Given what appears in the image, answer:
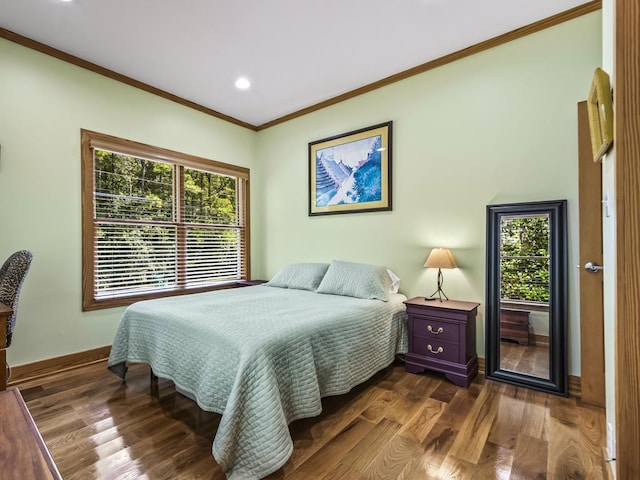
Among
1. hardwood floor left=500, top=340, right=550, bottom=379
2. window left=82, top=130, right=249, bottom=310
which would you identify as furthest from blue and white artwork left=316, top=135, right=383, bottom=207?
hardwood floor left=500, top=340, right=550, bottom=379

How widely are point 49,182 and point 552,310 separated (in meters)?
4.26

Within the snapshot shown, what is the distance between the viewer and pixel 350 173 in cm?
371

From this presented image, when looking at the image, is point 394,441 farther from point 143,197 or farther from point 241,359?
point 143,197

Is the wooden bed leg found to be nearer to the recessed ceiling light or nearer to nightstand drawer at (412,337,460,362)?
nightstand drawer at (412,337,460,362)

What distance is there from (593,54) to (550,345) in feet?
7.11

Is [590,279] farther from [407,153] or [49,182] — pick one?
[49,182]

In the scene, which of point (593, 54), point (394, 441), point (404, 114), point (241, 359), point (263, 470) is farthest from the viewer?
point (404, 114)

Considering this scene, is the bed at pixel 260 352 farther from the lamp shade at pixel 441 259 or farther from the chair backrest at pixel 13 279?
the chair backrest at pixel 13 279

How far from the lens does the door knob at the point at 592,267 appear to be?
6.79 ft

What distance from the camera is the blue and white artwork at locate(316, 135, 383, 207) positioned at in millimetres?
3486

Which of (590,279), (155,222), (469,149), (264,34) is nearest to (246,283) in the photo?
(155,222)

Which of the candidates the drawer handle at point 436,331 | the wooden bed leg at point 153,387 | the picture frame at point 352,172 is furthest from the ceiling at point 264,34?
the wooden bed leg at point 153,387

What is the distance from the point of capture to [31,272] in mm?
2734

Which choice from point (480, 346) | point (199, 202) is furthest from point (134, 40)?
point (480, 346)
